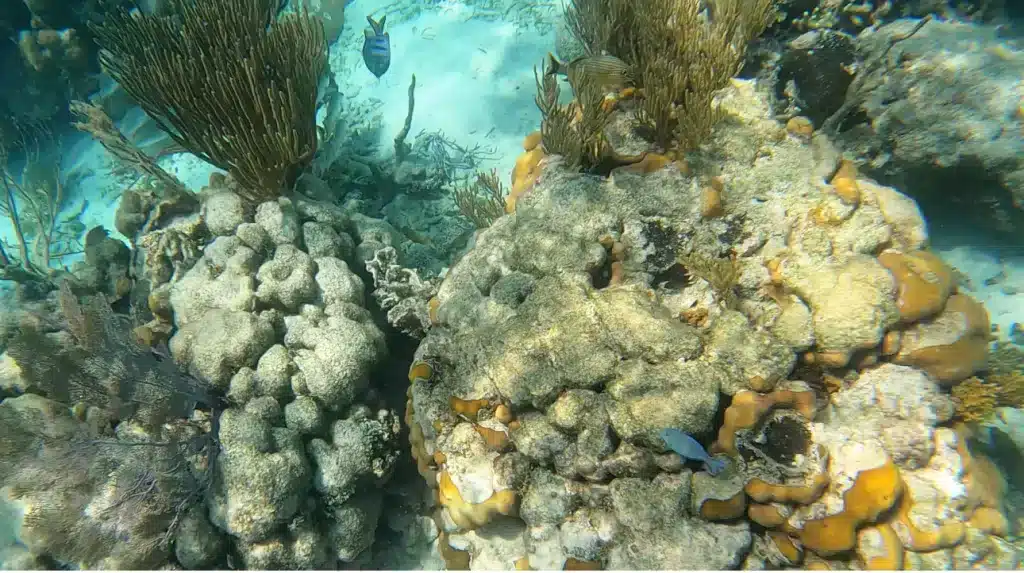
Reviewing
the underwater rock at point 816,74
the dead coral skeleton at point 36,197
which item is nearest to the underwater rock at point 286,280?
the underwater rock at point 816,74

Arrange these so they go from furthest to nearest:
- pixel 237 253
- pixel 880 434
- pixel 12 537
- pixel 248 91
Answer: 1. pixel 248 91
2. pixel 237 253
3. pixel 12 537
4. pixel 880 434

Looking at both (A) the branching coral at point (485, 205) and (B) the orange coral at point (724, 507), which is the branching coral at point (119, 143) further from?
(B) the orange coral at point (724, 507)

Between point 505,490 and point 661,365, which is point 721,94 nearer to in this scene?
point 661,365

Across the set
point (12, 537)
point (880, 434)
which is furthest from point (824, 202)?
point (12, 537)

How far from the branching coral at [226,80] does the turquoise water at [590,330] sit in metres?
0.03

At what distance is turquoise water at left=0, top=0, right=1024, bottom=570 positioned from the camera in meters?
2.41

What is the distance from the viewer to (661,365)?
251cm

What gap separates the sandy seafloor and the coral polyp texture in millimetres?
3367

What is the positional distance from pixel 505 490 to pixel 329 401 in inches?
56.4

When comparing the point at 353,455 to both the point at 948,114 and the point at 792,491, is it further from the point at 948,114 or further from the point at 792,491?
the point at 948,114

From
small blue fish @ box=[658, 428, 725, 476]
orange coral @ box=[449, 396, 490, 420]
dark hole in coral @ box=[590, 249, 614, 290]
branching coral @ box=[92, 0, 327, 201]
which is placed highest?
branching coral @ box=[92, 0, 327, 201]

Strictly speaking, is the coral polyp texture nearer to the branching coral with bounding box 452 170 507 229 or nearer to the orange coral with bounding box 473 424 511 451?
the orange coral with bounding box 473 424 511 451

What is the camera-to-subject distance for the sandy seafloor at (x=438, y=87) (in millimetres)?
6590

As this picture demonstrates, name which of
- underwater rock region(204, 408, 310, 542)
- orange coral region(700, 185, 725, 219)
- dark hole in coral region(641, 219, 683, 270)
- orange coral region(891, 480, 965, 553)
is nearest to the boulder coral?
underwater rock region(204, 408, 310, 542)
